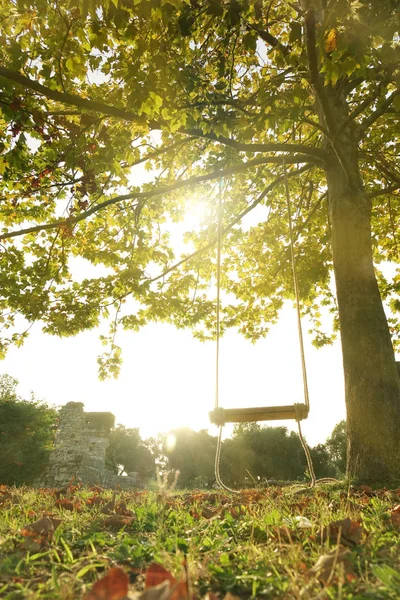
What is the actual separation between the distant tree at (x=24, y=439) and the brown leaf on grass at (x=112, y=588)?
11.5 m

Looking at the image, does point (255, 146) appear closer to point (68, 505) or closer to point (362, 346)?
point (362, 346)

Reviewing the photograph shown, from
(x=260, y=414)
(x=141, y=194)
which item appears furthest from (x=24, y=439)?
(x=260, y=414)

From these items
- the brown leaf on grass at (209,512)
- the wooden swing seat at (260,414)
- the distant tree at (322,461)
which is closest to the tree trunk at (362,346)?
the wooden swing seat at (260,414)

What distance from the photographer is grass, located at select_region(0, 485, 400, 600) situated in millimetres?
1162

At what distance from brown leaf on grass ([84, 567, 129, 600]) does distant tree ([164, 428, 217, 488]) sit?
28.1 m

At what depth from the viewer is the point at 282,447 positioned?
26.4 meters

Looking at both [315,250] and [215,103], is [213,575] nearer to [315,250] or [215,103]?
[215,103]

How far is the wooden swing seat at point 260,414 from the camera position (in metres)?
2.98

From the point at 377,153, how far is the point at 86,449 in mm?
11158

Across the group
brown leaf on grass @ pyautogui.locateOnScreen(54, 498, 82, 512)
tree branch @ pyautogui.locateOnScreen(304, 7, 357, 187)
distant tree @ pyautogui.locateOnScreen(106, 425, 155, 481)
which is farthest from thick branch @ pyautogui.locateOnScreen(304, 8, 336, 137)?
distant tree @ pyautogui.locateOnScreen(106, 425, 155, 481)

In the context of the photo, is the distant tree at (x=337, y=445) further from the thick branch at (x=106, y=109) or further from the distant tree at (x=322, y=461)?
the thick branch at (x=106, y=109)

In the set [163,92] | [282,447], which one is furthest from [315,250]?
[282,447]

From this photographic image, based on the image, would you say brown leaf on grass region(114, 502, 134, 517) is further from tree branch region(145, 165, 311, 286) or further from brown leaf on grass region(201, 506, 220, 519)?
tree branch region(145, 165, 311, 286)

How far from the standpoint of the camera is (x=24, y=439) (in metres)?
11.9
